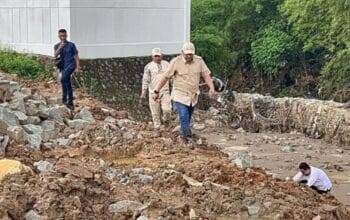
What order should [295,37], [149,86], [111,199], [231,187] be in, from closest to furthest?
[111,199] < [231,187] < [149,86] < [295,37]

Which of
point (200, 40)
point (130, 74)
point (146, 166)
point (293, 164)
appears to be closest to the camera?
point (146, 166)

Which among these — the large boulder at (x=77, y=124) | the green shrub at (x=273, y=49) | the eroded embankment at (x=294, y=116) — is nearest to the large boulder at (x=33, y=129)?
the large boulder at (x=77, y=124)

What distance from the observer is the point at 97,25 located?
20859mm

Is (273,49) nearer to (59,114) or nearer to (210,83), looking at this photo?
(59,114)

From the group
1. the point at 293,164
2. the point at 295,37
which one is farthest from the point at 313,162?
the point at 295,37

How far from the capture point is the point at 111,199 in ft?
27.0

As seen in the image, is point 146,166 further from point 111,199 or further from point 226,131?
point 226,131

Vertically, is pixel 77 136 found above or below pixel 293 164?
above

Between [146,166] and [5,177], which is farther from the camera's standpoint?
[146,166]

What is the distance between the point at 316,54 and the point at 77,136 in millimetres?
26209

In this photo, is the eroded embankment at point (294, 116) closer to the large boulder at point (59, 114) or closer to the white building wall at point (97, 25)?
the white building wall at point (97, 25)

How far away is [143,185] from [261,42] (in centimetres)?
2813

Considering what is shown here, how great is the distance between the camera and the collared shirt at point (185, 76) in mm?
11797

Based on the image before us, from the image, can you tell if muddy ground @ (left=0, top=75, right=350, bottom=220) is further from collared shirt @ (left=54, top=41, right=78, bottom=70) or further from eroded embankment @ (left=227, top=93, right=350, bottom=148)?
eroded embankment @ (left=227, top=93, right=350, bottom=148)
